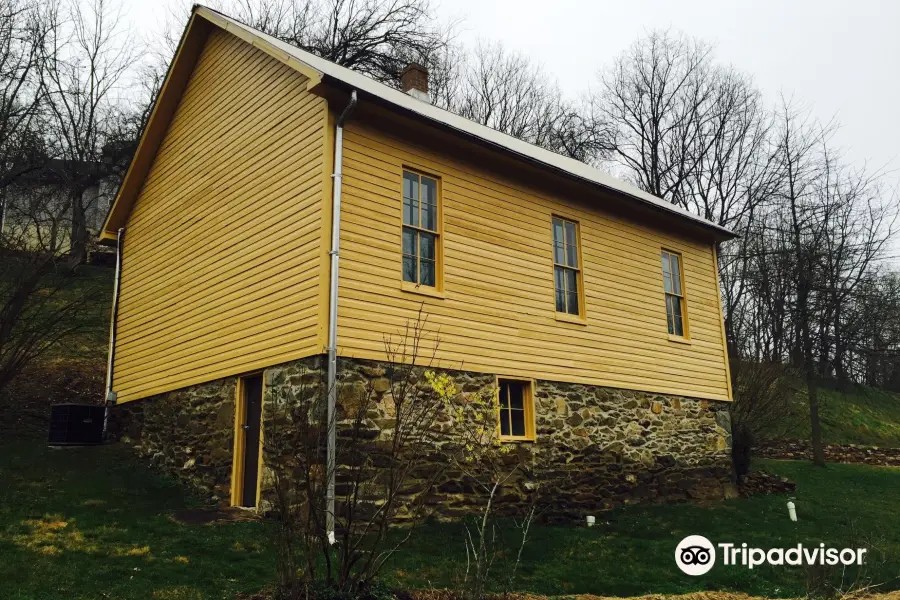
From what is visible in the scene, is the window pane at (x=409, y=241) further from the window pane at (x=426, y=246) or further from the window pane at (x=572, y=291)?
the window pane at (x=572, y=291)

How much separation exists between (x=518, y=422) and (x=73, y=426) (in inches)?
341

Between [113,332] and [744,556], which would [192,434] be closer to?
[113,332]

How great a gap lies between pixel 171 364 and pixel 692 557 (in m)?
9.19

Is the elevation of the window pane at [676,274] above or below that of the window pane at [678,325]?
above

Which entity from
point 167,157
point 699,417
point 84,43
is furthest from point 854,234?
point 84,43

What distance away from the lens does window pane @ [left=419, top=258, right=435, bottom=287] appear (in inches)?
425

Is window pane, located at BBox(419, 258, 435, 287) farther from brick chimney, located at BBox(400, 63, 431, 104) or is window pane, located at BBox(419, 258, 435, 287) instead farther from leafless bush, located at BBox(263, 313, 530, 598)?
brick chimney, located at BBox(400, 63, 431, 104)

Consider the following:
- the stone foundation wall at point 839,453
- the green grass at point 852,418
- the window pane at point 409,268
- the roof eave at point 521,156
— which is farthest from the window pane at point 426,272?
the green grass at point 852,418

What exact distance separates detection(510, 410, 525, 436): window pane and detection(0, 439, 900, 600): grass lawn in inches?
58.2

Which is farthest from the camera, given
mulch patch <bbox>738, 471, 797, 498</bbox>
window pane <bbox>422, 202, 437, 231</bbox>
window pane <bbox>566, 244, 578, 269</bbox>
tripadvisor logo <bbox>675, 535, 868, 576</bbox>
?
mulch patch <bbox>738, 471, 797, 498</bbox>

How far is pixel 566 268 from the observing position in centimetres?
1310

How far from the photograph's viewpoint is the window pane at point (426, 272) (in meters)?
10.8

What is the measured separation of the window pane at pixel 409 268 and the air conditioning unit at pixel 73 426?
777 cm

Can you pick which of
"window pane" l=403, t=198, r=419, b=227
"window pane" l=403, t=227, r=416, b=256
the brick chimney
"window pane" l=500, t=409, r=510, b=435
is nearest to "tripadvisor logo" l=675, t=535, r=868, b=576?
"window pane" l=500, t=409, r=510, b=435
